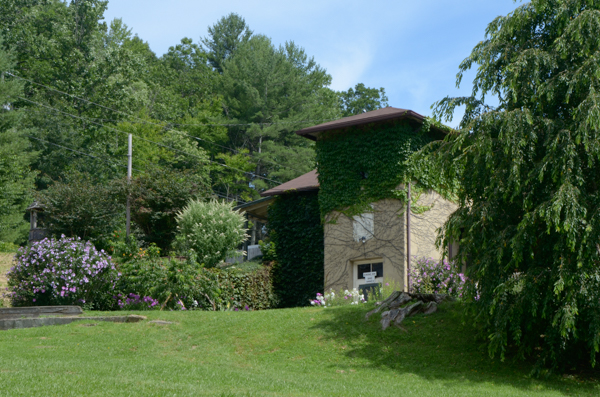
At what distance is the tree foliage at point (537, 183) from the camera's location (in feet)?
30.3

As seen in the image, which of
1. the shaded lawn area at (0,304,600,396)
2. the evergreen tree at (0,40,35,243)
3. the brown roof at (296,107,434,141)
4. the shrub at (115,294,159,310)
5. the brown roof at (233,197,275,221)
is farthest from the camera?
the evergreen tree at (0,40,35,243)

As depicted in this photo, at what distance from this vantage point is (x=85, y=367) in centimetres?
872

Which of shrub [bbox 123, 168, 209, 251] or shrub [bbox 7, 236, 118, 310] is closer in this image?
shrub [bbox 7, 236, 118, 310]

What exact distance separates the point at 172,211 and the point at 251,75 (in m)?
19.8

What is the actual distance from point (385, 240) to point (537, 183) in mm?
8297

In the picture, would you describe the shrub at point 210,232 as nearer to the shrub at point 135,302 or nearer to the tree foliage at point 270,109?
the shrub at point 135,302

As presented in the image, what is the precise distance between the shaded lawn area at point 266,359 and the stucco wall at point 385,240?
4791 mm

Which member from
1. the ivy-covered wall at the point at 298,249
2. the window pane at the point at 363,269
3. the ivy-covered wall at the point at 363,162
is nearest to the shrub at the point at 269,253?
the ivy-covered wall at the point at 298,249

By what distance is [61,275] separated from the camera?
15.2m

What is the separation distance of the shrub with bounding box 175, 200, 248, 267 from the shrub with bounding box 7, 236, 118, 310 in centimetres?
393

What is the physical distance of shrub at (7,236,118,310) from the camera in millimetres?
15258

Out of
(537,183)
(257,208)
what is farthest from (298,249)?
(537,183)

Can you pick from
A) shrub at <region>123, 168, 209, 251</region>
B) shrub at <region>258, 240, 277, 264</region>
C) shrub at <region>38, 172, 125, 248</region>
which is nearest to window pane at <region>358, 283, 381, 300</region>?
shrub at <region>258, 240, 277, 264</region>

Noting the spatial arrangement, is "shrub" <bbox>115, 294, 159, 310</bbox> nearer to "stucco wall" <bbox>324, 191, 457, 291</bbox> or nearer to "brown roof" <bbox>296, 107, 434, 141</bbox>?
"stucco wall" <bbox>324, 191, 457, 291</bbox>
